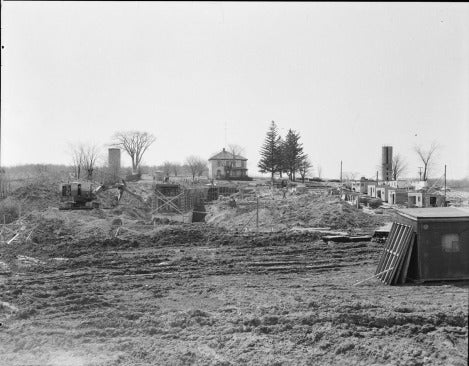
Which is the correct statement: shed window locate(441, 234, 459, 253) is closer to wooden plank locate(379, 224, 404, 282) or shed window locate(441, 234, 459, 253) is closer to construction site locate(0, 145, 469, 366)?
construction site locate(0, 145, 469, 366)

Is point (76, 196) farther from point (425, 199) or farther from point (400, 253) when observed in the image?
point (425, 199)

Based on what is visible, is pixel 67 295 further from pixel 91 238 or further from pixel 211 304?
pixel 91 238

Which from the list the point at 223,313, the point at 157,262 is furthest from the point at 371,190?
the point at 223,313

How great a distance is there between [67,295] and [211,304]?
12.1 ft

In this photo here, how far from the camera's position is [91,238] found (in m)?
20.7

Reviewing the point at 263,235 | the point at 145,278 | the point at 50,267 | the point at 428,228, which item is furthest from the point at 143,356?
Answer: the point at 263,235

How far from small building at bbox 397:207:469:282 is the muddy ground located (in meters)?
0.37

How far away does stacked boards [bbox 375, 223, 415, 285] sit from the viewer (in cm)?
1190

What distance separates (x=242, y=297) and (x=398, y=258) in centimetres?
404

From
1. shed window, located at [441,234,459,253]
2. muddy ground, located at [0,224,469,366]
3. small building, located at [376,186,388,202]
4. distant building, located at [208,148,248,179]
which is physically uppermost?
distant building, located at [208,148,248,179]

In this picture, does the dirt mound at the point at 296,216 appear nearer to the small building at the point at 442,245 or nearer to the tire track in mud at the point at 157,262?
the tire track in mud at the point at 157,262

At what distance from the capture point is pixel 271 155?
6569cm

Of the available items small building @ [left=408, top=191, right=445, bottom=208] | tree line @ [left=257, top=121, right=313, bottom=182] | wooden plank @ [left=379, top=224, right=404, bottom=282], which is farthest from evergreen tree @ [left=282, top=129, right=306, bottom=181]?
wooden plank @ [left=379, top=224, right=404, bottom=282]

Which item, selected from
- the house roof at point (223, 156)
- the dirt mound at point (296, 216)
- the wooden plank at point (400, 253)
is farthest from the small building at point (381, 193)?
the wooden plank at point (400, 253)
